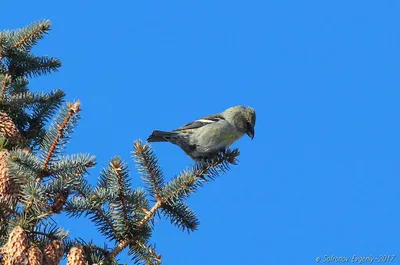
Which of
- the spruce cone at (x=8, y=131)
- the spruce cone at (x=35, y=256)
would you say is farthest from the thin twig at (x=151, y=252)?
the spruce cone at (x=8, y=131)

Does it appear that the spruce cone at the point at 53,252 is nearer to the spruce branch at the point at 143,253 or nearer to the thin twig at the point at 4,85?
the spruce branch at the point at 143,253

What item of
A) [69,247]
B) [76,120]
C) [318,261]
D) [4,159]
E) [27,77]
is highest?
[27,77]

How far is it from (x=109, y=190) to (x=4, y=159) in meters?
0.66

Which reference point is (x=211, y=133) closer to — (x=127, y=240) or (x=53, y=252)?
(x=127, y=240)

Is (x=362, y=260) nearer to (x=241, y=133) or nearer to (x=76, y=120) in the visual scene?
(x=241, y=133)

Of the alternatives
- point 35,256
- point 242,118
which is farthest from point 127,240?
point 242,118

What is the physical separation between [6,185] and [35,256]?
0.73m

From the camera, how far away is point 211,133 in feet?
22.2

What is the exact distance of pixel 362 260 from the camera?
600cm

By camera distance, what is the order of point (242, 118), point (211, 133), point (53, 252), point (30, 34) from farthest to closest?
point (242, 118), point (211, 133), point (30, 34), point (53, 252)

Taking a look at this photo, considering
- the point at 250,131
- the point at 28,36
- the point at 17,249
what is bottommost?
the point at 17,249

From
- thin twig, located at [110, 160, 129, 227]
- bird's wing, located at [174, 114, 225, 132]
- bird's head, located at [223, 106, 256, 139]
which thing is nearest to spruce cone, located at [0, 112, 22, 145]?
thin twig, located at [110, 160, 129, 227]

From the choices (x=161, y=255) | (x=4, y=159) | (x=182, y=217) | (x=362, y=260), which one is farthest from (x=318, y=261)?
(x=4, y=159)

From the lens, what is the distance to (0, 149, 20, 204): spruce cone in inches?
161
